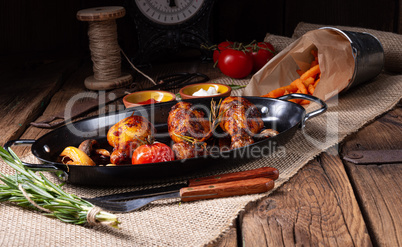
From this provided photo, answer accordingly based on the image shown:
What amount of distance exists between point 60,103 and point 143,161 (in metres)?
1.14

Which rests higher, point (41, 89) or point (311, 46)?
point (311, 46)

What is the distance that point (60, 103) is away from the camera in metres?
2.24

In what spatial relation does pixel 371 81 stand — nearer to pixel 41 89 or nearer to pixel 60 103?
pixel 60 103

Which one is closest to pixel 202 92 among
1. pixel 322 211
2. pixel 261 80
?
pixel 261 80

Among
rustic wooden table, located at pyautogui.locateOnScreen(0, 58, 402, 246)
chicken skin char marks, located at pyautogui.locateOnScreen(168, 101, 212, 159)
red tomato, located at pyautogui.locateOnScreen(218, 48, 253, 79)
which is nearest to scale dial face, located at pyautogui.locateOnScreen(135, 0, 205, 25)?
red tomato, located at pyautogui.locateOnScreen(218, 48, 253, 79)

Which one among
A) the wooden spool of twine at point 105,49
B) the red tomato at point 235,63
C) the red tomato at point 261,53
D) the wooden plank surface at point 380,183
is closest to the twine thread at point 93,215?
the wooden plank surface at point 380,183

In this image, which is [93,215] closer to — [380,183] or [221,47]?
[380,183]

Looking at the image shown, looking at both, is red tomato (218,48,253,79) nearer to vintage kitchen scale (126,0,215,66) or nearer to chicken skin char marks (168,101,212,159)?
vintage kitchen scale (126,0,215,66)

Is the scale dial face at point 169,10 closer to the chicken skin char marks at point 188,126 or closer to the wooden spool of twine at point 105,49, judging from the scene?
the wooden spool of twine at point 105,49

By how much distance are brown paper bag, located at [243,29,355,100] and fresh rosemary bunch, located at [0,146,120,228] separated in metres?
1.21

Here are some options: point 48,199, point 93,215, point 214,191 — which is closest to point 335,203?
point 214,191

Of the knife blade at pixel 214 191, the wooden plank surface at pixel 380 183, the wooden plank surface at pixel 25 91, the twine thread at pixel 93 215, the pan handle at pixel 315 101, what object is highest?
the pan handle at pixel 315 101

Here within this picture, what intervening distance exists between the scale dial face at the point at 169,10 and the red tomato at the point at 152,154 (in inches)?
58.6

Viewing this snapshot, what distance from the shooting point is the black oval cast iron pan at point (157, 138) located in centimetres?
120
